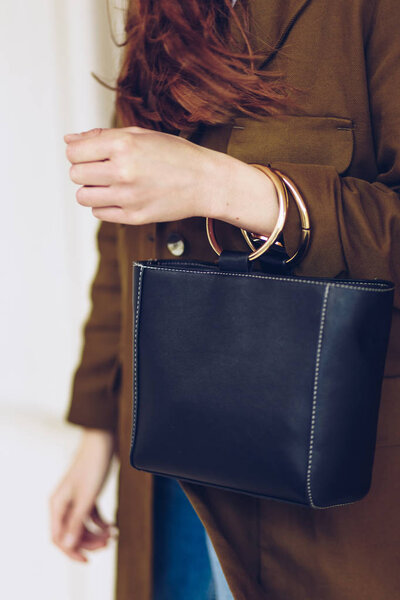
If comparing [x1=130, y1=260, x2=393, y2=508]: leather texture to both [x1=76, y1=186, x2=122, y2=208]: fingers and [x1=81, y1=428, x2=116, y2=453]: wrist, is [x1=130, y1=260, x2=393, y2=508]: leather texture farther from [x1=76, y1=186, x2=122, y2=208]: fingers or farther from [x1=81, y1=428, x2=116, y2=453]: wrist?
[x1=81, y1=428, x2=116, y2=453]: wrist

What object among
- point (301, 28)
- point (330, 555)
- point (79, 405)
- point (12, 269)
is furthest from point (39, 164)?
point (330, 555)

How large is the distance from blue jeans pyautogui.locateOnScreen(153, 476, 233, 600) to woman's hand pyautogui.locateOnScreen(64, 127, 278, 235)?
1.38ft

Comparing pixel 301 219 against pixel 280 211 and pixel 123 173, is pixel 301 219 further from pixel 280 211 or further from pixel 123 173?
pixel 123 173

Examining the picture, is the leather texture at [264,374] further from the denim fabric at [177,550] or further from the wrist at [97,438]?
the wrist at [97,438]

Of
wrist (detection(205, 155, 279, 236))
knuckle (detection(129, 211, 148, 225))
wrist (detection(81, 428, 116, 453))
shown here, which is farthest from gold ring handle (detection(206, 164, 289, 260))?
wrist (detection(81, 428, 116, 453))

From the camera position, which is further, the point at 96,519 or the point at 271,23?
the point at 96,519

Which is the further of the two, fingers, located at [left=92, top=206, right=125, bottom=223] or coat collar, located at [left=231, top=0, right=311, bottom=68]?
coat collar, located at [left=231, top=0, right=311, bottom=68]

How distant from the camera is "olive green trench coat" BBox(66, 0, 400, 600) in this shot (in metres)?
0.59

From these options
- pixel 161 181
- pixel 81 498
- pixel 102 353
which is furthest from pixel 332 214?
pixel 81 498

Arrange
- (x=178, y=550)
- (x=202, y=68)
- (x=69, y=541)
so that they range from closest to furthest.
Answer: (x=202, y=68)
(x=178, y=550)
(x=69, y=541)

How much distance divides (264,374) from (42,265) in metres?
0.80

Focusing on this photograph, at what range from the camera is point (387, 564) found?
62cm

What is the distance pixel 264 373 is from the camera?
0.53 m

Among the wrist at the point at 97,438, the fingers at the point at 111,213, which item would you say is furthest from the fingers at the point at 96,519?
the fingers at the point at 111,213
